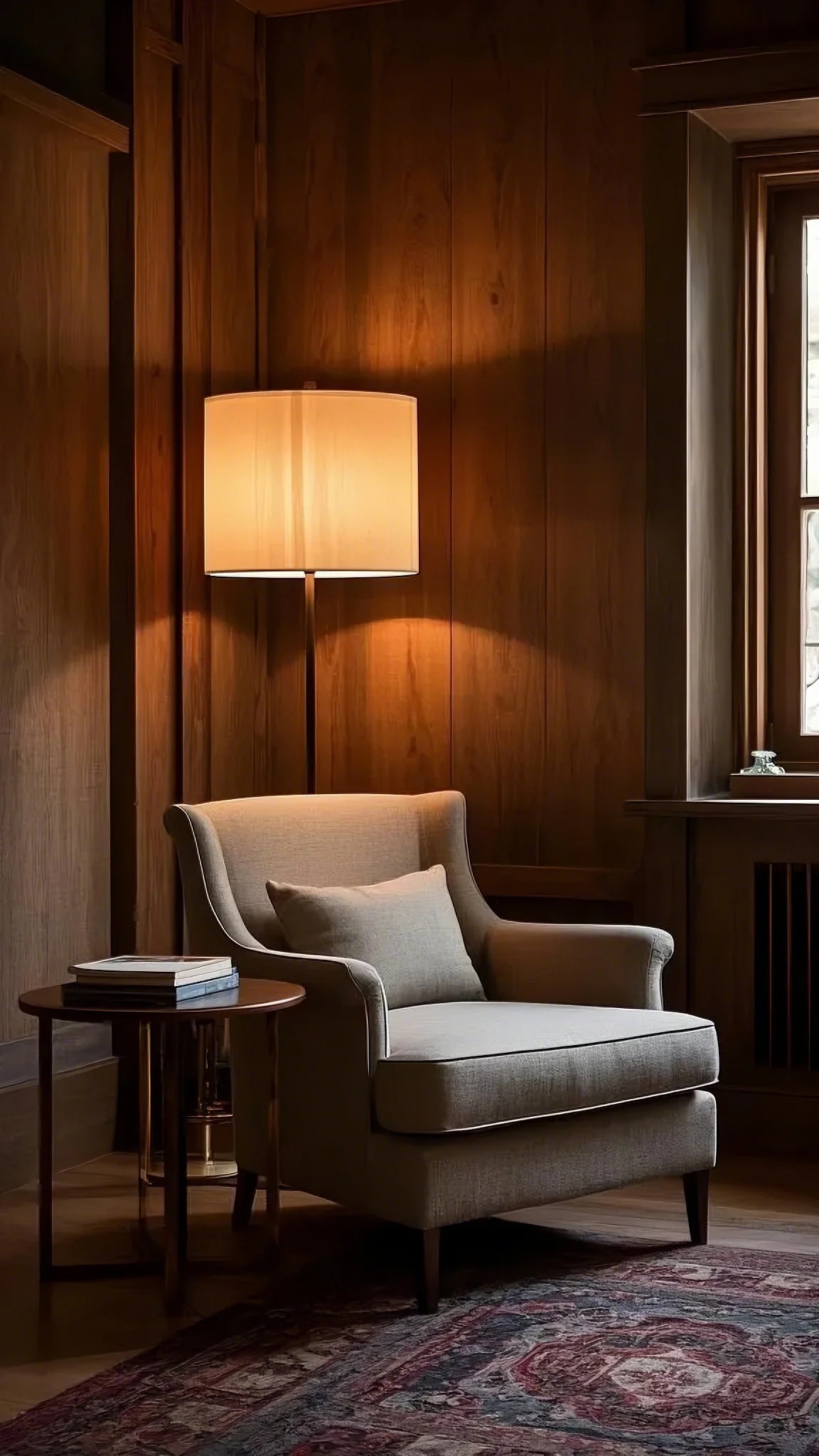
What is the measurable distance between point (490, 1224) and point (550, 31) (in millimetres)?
2790

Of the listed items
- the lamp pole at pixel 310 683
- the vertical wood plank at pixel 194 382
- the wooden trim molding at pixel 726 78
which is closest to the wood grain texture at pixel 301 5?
the vertical wood plank at pixel 194 382

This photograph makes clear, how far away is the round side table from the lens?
2932mm

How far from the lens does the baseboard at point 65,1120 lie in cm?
371

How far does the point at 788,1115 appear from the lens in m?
4.04

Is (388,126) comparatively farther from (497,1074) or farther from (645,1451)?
(645,1451)

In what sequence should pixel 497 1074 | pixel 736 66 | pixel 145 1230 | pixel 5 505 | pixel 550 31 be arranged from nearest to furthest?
pixel 497 1074
pixel 145 1230
pixel 5 505
pixel 736 66
pixel 550 31

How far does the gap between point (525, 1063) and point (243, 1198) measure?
2.60ft

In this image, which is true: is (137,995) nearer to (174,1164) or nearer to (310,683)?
(174,1164)

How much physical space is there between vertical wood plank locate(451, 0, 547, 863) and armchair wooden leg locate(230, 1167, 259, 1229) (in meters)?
1.18

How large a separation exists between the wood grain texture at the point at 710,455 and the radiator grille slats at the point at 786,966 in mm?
302

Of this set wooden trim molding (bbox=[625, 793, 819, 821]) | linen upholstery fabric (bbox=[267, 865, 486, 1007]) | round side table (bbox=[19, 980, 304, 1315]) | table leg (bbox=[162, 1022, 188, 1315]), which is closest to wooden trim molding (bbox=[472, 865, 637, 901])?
wooden trim molding (bbox=[625, 793, 819, 821])

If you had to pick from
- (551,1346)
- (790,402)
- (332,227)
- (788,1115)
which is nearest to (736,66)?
(790,402)

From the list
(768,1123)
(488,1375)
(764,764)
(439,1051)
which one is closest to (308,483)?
(764,764)

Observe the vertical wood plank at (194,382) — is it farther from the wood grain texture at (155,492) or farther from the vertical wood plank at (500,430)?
the vertical wood plank at (500,430)
